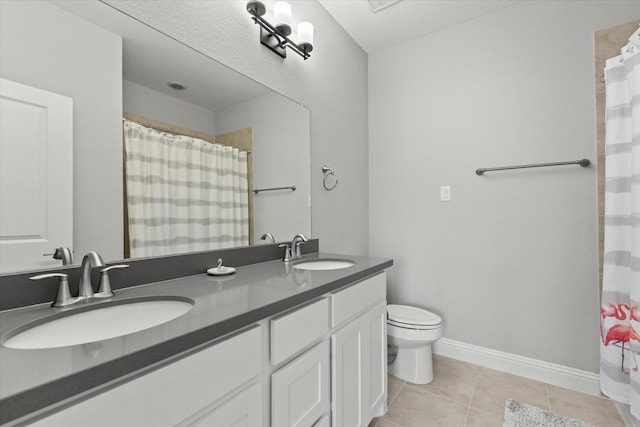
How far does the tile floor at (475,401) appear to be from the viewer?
1.52 metres

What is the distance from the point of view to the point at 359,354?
4.11 ft

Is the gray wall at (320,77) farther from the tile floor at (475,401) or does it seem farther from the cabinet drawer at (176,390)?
the cabinet drawer at (176,390)

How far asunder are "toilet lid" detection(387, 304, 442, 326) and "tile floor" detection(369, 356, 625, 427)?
405mm

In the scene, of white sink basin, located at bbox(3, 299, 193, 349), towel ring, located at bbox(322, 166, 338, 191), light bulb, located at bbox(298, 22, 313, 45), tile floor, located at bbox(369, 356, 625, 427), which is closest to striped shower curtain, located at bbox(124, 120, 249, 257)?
white sink basin, located at bbox(3, 299, 193, 349)

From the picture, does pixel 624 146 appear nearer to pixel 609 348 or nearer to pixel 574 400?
pixel 609 348

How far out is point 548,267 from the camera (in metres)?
1.86

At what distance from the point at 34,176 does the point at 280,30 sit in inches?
49.1

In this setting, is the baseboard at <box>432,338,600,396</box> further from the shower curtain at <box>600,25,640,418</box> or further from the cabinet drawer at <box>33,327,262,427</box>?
the cabinet drawer at <box>33,327,262,427</box>

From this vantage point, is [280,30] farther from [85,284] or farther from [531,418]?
[531,418]

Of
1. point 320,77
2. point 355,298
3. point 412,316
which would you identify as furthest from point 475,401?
point 320,77

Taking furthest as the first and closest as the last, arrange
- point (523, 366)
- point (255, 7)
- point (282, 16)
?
point (523, 366)
point (282, 16)
point (255, 7)

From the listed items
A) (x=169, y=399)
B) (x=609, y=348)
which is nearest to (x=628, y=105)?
(x=609, y=348)

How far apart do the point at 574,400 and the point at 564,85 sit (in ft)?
6.24

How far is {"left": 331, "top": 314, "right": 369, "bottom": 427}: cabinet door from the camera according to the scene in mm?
1091
